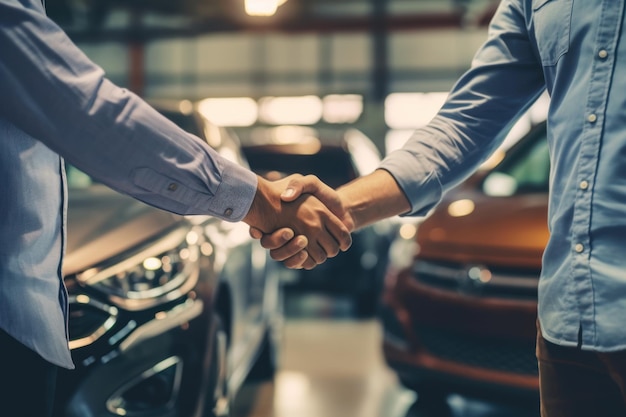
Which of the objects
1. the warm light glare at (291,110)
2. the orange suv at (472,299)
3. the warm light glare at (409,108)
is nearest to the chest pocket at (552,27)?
the orange suv at (472,299)

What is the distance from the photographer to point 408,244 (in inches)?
157

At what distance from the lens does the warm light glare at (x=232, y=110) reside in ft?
68.2

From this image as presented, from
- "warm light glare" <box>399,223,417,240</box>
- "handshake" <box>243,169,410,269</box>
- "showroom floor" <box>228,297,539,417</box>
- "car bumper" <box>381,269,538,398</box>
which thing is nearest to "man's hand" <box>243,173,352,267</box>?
"handshake" <box>243,169,410,269</box>

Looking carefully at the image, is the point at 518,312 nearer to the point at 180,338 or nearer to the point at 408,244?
the point at 408,244

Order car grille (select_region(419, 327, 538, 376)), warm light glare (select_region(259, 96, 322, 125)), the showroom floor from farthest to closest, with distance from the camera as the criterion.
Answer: warm light glare (select_region(259, 96, 322, 125))
the showroom floor
car grille (select_region(419, 327, 538, 376))

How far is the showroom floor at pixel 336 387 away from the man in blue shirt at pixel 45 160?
238cm

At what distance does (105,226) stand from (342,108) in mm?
17881

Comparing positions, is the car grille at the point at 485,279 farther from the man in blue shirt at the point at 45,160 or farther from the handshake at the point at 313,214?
the man in blue shirt at the point at 45,160

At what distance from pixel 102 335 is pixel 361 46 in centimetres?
1870

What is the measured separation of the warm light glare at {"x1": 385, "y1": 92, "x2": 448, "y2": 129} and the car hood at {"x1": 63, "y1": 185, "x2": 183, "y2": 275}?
17.2m

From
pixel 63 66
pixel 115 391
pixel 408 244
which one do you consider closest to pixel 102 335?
pixel 115 391

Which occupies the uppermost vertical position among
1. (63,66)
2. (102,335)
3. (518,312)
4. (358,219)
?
(63,66)

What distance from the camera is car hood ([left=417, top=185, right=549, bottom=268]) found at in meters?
3.34

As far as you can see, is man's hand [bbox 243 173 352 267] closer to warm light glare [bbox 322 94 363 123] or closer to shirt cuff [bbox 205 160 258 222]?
shirt cuff [bbox 205 160 258 222]
